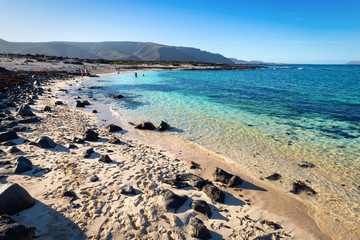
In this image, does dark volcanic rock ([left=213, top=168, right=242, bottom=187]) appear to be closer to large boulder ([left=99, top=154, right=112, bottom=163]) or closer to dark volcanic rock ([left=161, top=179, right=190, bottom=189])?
dark volcanic rock ([left=161, top=179, right=190, bottom=189])

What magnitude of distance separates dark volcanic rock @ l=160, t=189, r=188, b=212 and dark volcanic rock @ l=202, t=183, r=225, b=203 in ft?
2.84

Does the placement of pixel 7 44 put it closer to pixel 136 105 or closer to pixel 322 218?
pixel 136 105

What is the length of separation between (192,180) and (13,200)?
559cm

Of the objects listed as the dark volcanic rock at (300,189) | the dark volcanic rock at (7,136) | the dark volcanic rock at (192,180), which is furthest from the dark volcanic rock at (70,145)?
the dark volcanic rock at (300,189)

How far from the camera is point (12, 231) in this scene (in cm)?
366

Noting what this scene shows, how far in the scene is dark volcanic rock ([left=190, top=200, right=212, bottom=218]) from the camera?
18.3 ft

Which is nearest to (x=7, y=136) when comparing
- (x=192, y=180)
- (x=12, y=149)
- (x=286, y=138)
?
(x=12, y=149)

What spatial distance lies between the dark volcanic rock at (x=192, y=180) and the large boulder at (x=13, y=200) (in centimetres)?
488

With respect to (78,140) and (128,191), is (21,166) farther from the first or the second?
(128,191)

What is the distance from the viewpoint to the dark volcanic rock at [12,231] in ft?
11.7

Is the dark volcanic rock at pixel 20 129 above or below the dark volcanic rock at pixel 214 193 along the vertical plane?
above

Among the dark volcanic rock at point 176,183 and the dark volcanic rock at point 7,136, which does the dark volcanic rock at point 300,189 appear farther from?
the dark volcanic rock at point 7,136

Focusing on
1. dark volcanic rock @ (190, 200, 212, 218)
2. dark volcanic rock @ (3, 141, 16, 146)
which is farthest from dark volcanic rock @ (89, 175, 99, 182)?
dark volcanic rock @ (3, 141, 16, 146)

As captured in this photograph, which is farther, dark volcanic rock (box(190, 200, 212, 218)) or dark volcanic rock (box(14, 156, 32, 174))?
dark volcanic rock (box(14, 156, 32, 174))
